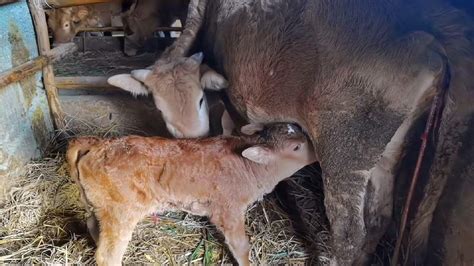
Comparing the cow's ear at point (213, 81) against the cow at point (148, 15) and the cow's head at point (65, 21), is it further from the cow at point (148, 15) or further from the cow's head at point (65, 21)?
the cow's head at point (65, 21)

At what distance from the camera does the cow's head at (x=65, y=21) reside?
675 centimetres

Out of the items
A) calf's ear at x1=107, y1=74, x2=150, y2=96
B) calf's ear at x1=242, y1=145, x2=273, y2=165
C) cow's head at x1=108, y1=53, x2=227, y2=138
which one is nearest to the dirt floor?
calf's ear at x1=107, y1=74, x2=150, y2=96

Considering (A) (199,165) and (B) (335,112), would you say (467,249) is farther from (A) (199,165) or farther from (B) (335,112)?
(A) (199,165)

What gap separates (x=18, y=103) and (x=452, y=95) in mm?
3612

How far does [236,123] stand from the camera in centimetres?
413

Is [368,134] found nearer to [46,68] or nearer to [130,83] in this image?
[130,83]

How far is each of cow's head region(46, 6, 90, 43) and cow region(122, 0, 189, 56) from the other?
2.28ft

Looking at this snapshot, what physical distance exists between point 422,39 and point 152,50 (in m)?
4.83

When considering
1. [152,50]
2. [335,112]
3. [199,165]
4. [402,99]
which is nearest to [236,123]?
[199,165]

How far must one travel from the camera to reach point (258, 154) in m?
3.10

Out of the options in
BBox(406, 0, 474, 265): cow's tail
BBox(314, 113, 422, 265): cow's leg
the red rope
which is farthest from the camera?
BBox(314, 113, 422, 265): cow's leg

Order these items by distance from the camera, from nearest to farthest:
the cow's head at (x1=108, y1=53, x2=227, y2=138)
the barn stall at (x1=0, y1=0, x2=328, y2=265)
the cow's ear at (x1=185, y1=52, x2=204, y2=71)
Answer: the barn stall at (x1=0, y1=0, x2=328, y2=265), the cow's head at (x1=108, y1=53, x2=227, y2=138), the cow's ear at (x1=185, y1=52, x2=204, y2=71)

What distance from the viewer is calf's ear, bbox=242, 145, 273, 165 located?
3.07 metres

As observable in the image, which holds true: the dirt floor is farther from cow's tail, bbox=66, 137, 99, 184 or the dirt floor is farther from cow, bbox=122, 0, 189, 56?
cow's tail, bbox=66, 137, 99, 184
